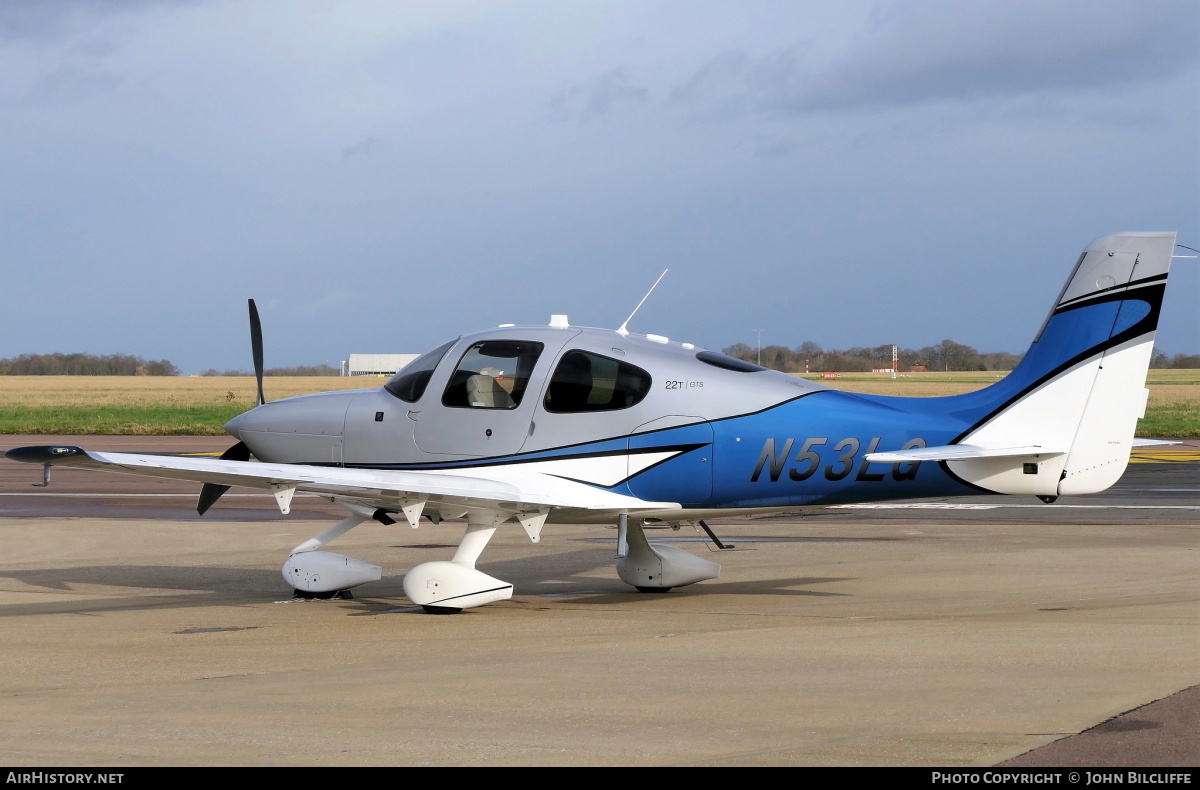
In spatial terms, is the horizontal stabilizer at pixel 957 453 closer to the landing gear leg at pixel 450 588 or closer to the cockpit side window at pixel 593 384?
the cockpit side window at pixel 593 384

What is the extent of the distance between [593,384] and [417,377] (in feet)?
5.92

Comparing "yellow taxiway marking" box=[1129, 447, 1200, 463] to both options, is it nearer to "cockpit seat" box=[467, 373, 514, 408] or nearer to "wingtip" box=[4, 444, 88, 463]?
"cockpit seat" box=[467, 373, 514, 408]

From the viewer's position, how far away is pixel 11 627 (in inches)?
420

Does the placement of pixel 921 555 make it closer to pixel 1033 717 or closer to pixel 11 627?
pixel 1033 717

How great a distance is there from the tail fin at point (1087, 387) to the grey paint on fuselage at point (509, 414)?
1.72m

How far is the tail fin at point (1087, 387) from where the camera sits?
1036cm

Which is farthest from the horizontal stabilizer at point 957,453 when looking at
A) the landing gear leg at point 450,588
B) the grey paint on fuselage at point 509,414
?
the landing gear leg at point 450,588

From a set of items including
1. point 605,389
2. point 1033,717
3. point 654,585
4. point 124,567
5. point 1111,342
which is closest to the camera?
point 1033,717

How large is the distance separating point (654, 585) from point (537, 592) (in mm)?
1212

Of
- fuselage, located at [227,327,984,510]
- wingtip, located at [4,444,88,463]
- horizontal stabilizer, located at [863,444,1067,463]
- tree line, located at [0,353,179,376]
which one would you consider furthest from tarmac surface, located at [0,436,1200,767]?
tree line, located at [0,353,179,376]

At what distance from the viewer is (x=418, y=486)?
35.3 ft

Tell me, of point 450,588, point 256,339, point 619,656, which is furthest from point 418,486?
point 256,339

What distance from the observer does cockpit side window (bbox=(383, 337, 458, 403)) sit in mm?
11953
